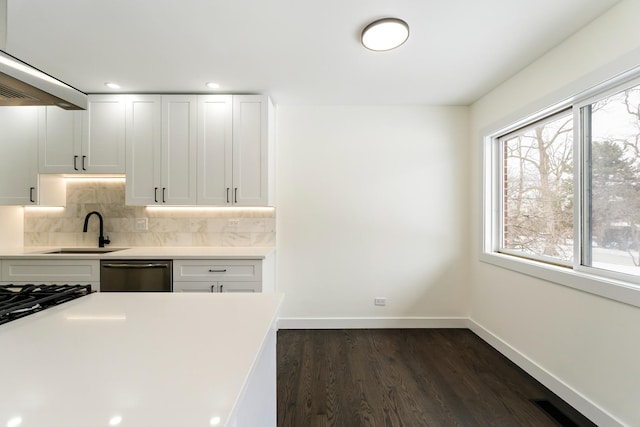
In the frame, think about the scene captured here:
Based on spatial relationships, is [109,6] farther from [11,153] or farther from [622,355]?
[622,355]

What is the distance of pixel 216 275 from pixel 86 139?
1857 millimetres

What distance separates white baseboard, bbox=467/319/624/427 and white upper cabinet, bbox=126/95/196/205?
3257mm

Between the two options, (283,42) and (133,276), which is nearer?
(283,42)

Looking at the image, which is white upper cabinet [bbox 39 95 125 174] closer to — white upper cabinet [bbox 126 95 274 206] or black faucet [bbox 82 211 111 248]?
white upper cabinet [bbox 126 95 274 206]

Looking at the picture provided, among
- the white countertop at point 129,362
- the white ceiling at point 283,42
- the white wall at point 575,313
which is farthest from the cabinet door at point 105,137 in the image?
the white wall at point 575,313

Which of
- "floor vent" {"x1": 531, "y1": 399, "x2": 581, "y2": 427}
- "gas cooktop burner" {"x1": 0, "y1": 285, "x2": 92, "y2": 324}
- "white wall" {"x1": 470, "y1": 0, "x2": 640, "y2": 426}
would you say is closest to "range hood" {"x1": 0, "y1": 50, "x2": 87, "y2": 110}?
"gas cooktop burner" {"x1": 0, "y1": 285, "x2": 92, "y2": 324}

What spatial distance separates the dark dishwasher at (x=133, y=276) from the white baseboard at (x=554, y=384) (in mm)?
3010

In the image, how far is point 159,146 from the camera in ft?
9.55

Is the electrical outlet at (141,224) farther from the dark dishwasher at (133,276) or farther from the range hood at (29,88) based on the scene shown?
the range hood at (29,88)

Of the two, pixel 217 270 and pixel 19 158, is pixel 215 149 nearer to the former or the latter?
pixel 217 270

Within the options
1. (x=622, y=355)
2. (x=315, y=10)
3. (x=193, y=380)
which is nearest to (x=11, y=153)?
(x=315, y=10)

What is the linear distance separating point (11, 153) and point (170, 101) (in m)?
1.57

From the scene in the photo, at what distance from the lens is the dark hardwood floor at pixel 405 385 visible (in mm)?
1901

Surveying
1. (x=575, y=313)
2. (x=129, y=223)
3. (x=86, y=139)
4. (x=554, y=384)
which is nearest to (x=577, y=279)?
(x=575, y=313)
